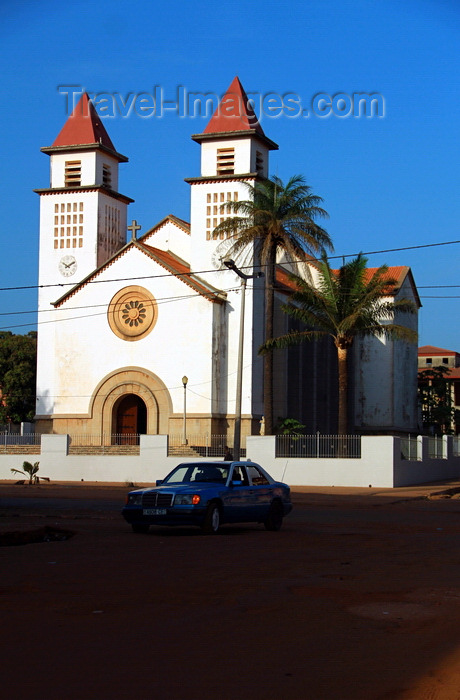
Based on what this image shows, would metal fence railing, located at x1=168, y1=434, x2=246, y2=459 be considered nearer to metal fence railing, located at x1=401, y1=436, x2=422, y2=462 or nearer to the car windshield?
metal fence railing, located at x1=401, y1=436, x2=422, y2=462

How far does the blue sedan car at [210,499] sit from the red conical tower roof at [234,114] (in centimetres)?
3208

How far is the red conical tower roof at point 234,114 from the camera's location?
4666 cm

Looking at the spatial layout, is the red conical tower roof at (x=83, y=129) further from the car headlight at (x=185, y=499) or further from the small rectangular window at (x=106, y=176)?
the car headlight at (x=185, y=499)

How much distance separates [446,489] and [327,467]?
14.1ft

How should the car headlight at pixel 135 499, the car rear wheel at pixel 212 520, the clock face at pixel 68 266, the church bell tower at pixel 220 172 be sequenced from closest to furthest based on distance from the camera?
the car rear wheel at pixel 212 520
the car headlight at pixel 135 499
the church bell tower at pixel 220 172
the clock face at pixel 68 266

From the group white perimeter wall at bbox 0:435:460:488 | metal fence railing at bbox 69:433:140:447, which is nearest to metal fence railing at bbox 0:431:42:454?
white perimeter wall at bbox 0:435:460:488

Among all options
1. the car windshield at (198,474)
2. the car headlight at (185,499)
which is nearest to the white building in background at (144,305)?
the car windshield at (198,474)

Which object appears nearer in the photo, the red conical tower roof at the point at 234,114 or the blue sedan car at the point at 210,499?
the blue sedan car at the point at 210,499

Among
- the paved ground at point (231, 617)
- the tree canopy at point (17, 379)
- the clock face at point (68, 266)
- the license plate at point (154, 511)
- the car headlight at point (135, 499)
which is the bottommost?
the paved ground at point (231, 617)

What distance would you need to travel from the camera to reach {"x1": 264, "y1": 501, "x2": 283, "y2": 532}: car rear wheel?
54.9 ft

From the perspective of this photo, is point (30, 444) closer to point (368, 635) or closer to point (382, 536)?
point (382, 536)

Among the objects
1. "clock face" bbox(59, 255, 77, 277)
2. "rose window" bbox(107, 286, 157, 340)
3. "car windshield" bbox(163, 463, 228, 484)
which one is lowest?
"car windshield" bbox(163, 463, 228, 484)

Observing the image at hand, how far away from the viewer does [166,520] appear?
15180 mm

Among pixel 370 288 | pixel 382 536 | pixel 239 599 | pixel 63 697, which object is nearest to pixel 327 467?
pixel 370 288
